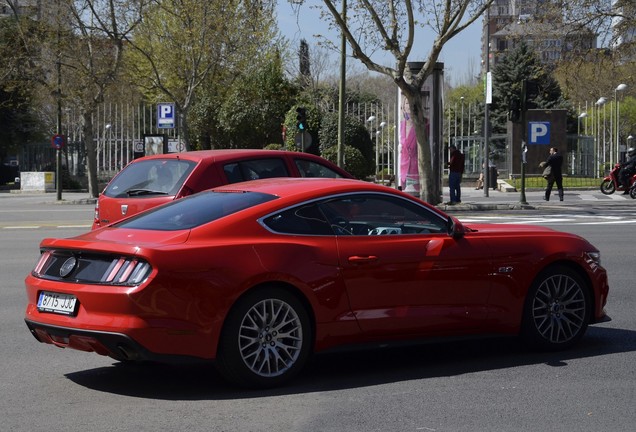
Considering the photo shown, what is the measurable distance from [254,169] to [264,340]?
18.9 ft

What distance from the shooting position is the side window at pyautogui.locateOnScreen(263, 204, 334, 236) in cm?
734

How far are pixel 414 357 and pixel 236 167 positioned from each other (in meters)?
4.79

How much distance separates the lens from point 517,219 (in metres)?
25.2

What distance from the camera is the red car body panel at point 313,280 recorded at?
6.71 meters

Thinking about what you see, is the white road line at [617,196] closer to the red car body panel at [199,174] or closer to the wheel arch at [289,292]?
the red car body panel at [199,174]

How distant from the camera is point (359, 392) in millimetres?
7062

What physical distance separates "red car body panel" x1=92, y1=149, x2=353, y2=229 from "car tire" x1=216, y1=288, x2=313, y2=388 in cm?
512

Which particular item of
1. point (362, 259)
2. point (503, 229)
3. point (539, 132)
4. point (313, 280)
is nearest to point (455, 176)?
point (539, 132)

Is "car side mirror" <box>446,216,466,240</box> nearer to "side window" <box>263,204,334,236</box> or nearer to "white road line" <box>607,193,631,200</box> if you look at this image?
"side window" <box>263,204,334,236</box>

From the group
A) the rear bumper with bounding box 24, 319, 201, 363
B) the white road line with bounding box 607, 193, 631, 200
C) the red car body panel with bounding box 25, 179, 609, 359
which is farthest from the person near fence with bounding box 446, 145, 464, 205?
the rear bumper with bounding box 24, 319, 201, 363

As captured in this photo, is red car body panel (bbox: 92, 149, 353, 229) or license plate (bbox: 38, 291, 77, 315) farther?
red car body panel (bbox: 92, 149, 353, 229)

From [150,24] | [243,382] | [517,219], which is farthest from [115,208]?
[150,24]

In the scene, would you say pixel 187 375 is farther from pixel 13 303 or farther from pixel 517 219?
pixel 517 219

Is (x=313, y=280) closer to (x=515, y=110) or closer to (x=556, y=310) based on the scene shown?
(x=556, y=310)
